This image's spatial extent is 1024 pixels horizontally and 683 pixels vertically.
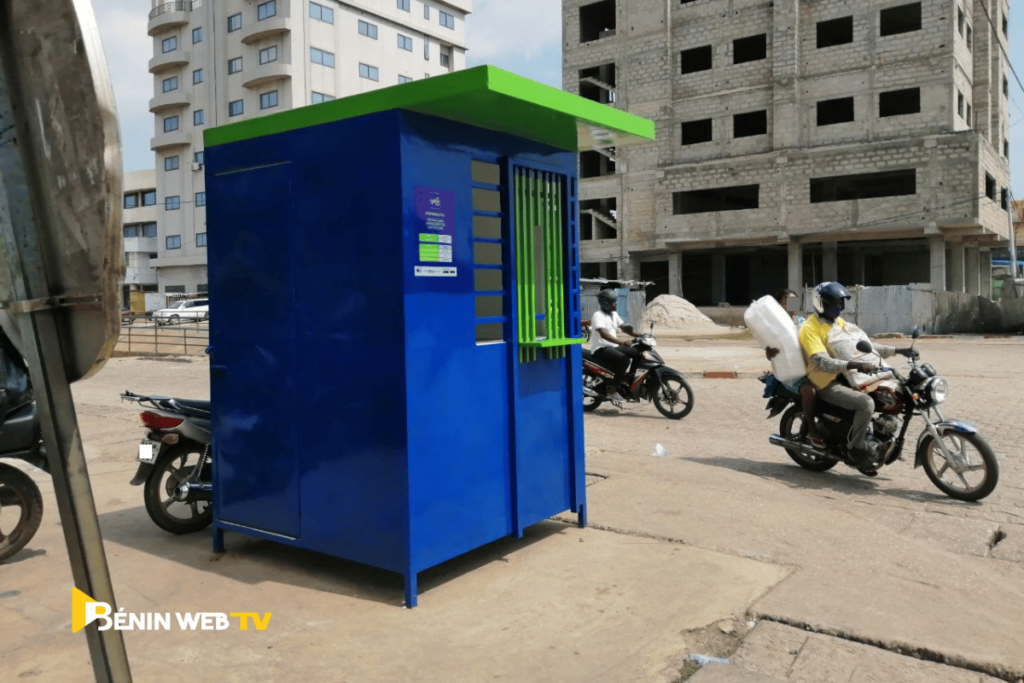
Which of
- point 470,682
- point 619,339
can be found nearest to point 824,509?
point 470,682

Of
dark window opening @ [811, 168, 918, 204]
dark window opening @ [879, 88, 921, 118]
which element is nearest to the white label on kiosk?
dark window opening @ [879, 88, 921, 118]

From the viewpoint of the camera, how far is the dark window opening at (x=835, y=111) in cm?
4144

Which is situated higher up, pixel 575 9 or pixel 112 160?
pixel 575 9

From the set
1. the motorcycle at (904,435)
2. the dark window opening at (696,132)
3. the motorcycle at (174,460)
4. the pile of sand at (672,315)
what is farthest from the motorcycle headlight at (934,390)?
the dark window opening at (696,132)

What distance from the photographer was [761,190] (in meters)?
42.3

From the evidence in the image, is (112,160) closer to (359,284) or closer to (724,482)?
(359,284)

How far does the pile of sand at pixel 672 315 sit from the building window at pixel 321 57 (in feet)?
102

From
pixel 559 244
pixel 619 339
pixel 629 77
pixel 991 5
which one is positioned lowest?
pixel 619 339

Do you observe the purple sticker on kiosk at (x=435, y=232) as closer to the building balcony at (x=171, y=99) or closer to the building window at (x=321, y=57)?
the building window at (x=321, y=57)

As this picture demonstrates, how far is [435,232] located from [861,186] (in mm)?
46619

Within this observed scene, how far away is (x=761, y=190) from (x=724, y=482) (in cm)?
3791

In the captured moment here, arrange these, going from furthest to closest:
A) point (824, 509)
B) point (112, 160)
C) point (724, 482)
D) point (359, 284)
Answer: point (724, 482) < point (824, 509) < point (359, 284) < point (112, 160)

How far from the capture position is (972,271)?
47938 millimetres

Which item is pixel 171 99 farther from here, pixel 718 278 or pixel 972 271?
pixel 972 271
